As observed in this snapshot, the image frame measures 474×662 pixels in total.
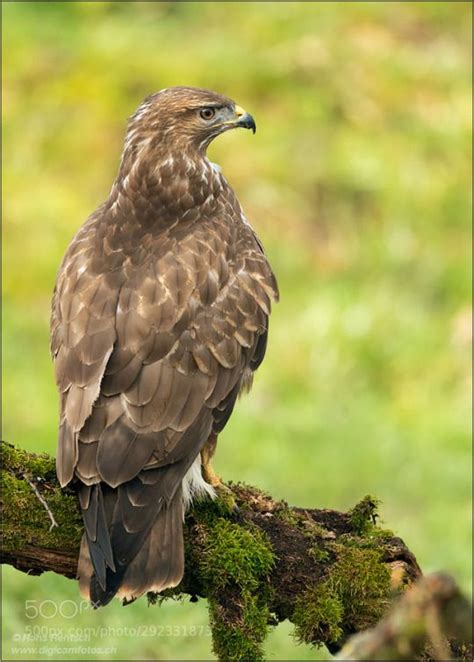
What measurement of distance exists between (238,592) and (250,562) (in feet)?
0.39

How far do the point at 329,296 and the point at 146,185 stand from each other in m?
5.73

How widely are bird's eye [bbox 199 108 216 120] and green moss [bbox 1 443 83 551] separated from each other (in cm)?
202

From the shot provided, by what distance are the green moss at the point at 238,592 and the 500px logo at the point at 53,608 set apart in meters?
2.93

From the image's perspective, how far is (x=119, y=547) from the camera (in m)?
4.68

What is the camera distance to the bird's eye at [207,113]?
6109 mm

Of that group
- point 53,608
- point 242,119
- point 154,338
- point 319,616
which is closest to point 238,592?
point 319,616

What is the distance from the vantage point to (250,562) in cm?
491

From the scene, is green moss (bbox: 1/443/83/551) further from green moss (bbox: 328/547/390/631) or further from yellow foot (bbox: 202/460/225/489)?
green moss (bbox: 328/547/390/631)

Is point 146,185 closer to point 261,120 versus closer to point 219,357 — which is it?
point 219,357

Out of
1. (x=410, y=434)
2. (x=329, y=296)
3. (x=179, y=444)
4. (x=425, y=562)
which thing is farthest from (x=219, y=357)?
(x=329, y=296)

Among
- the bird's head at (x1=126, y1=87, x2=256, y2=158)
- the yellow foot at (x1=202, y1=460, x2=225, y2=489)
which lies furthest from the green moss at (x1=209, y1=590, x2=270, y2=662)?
the bird's head at (x1=126, y1=87, x2=256, y2=158)

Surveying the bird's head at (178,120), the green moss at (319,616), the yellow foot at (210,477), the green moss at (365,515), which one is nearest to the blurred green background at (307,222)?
the yellow foot at (210,477)

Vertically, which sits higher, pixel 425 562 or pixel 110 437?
pixel 110 437

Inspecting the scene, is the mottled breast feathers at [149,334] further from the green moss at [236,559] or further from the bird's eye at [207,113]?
the bird's eye at [207,113]
